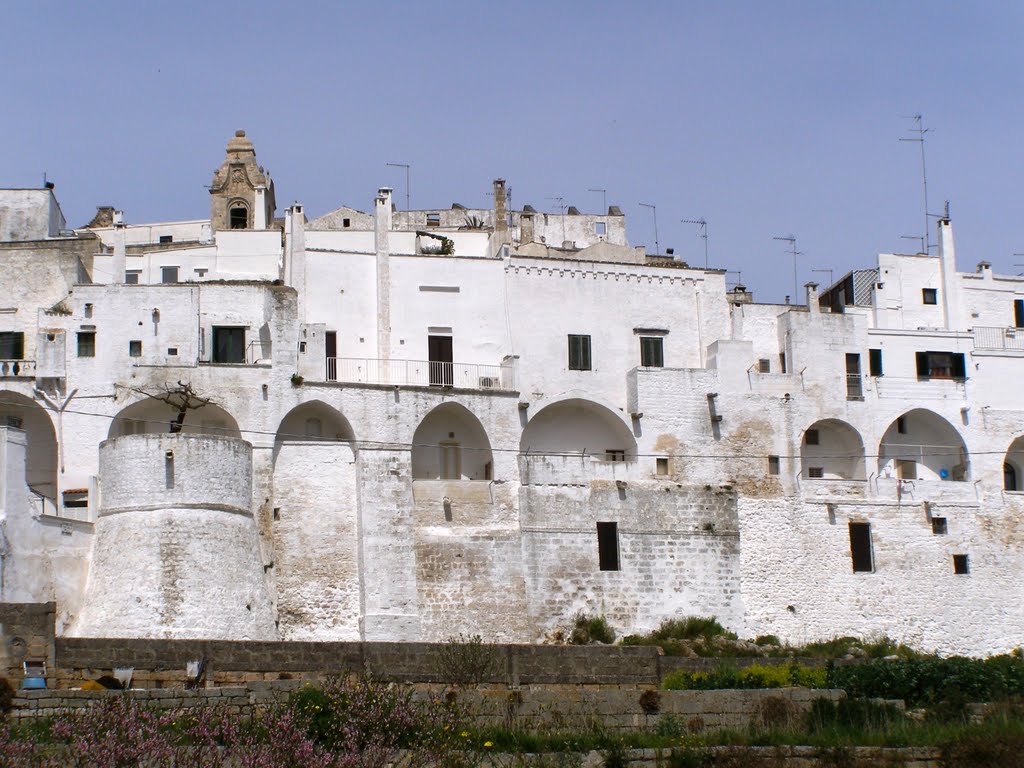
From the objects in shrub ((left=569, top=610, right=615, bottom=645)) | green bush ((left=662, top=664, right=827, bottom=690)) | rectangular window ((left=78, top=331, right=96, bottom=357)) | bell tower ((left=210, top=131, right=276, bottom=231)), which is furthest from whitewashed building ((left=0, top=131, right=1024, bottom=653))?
green bush ((left=662, top=664, right=827, bottom=690))

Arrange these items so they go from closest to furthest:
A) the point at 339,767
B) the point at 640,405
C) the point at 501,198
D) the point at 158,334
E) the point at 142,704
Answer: the point at 339,767, the point at 142,704, the point at 158,334, the point at 640,405, the point at 501,198

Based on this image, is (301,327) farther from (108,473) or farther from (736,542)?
(736,542)

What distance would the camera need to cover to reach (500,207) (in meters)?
56.9

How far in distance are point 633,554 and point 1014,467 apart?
14.8 meters

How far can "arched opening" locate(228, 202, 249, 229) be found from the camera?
59.1m

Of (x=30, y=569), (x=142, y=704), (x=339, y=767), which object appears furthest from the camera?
(x=30, y=569)

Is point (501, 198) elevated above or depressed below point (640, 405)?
above

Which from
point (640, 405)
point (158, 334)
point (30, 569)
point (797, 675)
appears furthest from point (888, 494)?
point (30, 569)

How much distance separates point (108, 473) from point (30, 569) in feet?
10.1

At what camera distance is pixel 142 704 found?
26.8m

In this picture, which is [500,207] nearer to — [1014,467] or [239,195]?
[239,195]

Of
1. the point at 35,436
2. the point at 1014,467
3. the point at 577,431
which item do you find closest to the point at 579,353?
the point at 577,431

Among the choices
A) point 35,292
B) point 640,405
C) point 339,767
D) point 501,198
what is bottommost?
point 339,767

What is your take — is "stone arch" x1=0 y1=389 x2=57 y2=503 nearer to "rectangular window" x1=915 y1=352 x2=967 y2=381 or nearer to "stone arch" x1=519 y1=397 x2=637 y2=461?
"stone arch" x1=519 y1=397 x2=637 y2=461
